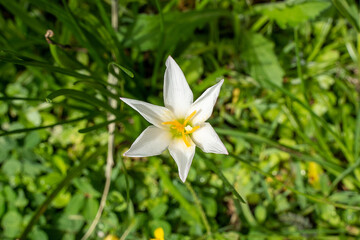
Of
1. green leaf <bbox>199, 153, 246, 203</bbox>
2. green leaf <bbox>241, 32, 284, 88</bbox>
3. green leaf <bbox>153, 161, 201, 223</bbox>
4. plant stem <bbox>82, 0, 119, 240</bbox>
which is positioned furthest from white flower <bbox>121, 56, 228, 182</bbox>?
green leaf <bbox>241, 32, 284, 88</bbox>

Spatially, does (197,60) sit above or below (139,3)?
below

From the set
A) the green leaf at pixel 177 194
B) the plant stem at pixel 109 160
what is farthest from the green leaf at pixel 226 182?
the plant stem at pixel 109 160

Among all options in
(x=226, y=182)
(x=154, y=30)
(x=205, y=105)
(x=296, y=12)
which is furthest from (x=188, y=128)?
(x=296, y=12)

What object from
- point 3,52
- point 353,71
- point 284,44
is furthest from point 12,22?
point 353,71

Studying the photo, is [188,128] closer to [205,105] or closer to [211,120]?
[205,105]

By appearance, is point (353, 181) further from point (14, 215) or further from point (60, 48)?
point (14, 215)

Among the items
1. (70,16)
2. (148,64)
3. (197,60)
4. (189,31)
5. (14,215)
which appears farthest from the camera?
(148,64)
